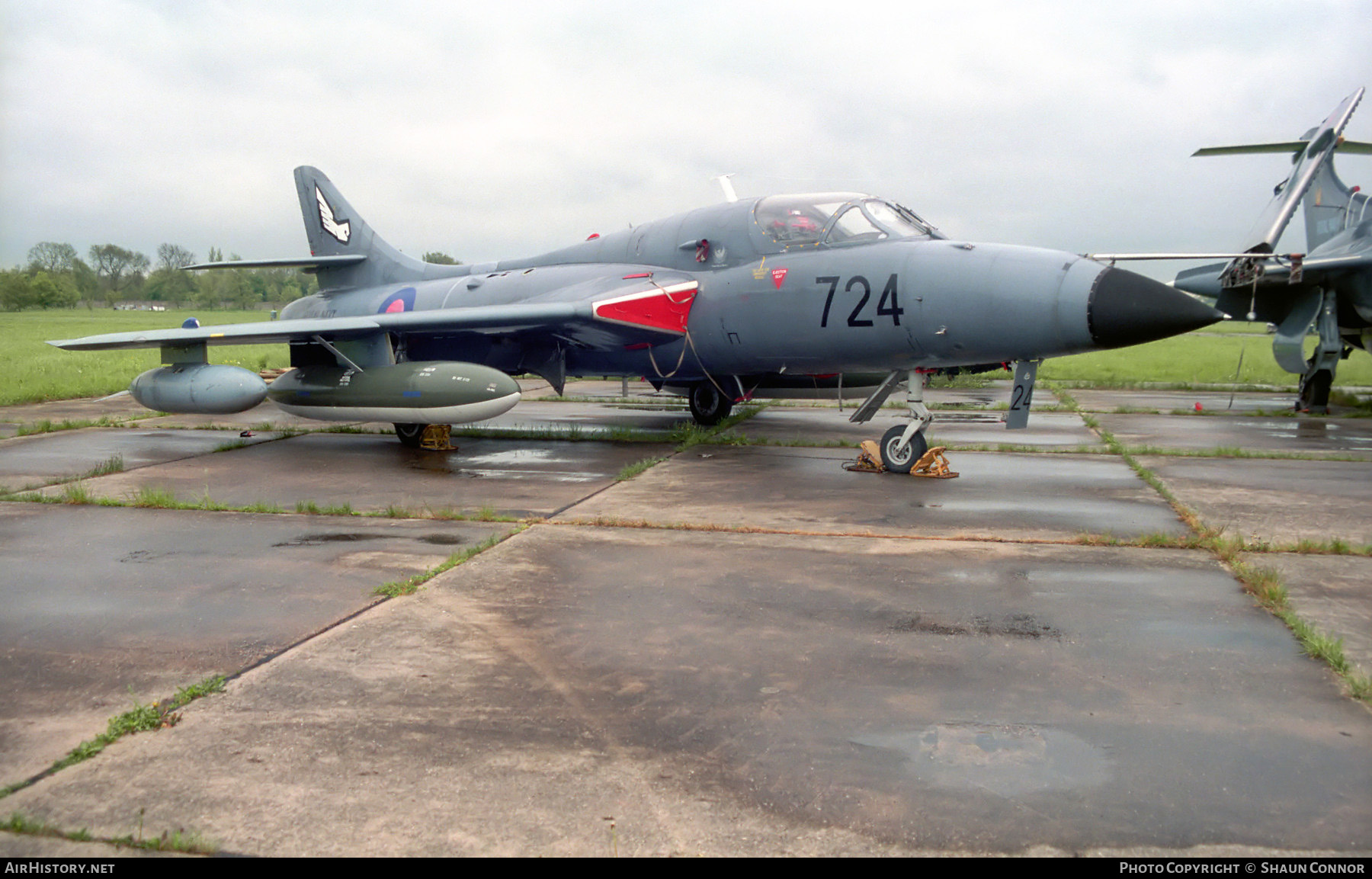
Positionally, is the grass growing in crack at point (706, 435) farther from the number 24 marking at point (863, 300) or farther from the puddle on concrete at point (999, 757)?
the puddle on concrete at point (999, 757)

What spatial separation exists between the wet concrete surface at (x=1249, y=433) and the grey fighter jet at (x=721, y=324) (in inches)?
162

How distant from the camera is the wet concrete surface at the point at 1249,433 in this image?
38.5ft

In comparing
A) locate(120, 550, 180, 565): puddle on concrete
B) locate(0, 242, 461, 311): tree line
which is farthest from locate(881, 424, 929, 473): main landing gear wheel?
locate(0, 242, 461, 311): tree line

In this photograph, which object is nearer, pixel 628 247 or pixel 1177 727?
pixel 1177 727

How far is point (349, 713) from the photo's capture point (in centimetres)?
371

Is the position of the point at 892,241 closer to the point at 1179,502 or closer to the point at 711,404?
the point at 1179,502

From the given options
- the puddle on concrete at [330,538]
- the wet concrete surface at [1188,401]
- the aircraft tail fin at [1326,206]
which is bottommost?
the puddle on concrete at [330,538]

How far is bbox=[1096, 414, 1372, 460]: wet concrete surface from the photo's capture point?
1175 cm

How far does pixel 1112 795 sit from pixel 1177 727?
0.74 m

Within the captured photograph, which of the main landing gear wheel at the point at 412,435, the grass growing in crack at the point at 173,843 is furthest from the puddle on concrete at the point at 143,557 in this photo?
the main landing gear wheel at the point at 412,435

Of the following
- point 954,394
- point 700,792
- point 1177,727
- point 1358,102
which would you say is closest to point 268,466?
point 700,792

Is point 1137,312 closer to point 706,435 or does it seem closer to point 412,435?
point 706,435

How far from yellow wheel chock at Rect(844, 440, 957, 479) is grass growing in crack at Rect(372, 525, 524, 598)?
445 cm

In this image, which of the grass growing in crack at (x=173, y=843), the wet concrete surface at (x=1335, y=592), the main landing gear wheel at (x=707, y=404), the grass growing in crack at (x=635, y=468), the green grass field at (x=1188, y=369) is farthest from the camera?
the green grass field at (x=1188, y=369)
